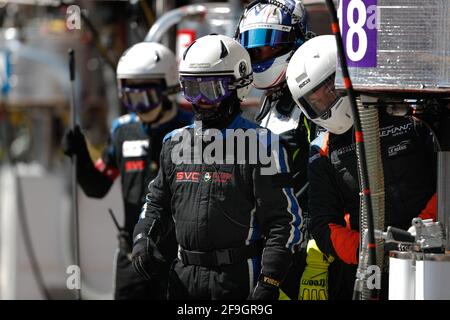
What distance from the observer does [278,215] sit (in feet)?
16.6

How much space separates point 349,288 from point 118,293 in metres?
2.28

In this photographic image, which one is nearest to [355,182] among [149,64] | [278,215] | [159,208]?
[278,215]

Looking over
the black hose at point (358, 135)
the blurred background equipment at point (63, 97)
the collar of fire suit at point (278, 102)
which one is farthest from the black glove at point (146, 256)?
the blurred background equipment at point (63, 97)

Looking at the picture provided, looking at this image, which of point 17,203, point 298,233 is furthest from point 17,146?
point 298,233

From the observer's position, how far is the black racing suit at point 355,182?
507 centimetres

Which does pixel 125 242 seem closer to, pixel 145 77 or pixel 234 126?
pixel 145 77

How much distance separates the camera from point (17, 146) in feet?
55.9

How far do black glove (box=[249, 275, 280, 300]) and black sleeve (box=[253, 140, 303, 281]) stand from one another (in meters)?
0.02

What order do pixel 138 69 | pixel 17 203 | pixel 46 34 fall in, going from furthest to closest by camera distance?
pixel 46 34 < pixel 17 203 < pixel 138 69

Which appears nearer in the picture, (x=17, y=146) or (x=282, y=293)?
(x=282, y=293)

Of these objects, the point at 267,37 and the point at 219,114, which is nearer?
the point at 219,114

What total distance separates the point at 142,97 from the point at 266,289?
98.0 inches

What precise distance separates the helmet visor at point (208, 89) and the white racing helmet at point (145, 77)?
1867 millimetres
